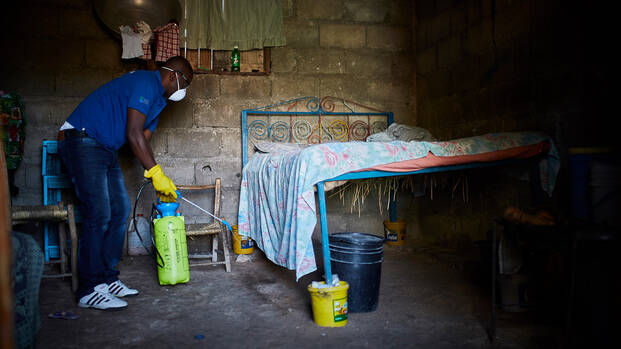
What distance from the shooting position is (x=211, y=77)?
4.02m

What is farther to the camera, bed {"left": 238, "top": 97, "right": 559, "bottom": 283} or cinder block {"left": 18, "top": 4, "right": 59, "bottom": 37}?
cinder block {"left": 18, "top": 4, "right": 59, "bottom": 37}

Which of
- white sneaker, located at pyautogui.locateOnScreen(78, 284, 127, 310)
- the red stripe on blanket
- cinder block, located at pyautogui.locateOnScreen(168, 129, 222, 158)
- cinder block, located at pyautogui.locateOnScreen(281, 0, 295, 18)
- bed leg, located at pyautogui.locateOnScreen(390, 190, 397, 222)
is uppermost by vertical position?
cinder block, located at pyautogui.locateOnScreen(281, 0, 295, 18)

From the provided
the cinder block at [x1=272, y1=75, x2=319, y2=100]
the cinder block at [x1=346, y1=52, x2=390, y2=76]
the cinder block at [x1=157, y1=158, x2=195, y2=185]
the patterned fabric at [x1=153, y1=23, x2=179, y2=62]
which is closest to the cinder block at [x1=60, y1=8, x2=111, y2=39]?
the patterned fabric at [x1=153, y1=23, x2=179, y2=62]

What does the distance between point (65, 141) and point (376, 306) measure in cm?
220

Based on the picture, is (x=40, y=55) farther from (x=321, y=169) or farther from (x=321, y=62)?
(x=321, y=169)

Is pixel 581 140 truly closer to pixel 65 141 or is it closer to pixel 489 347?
pixel 489 347

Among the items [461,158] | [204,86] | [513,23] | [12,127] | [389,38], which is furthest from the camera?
[389,38]

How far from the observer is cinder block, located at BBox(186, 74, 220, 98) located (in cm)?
398

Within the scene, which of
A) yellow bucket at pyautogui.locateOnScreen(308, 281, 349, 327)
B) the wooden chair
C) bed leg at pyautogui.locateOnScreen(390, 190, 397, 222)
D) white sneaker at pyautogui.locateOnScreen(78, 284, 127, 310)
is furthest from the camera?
bed leg at pyautogui.locateOnScreen(390, 190, 397, 222)

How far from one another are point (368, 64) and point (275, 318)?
310cm

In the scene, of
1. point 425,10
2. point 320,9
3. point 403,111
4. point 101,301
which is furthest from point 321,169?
point 425,10

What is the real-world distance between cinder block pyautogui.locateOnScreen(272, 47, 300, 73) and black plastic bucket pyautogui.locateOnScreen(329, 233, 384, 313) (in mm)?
2443

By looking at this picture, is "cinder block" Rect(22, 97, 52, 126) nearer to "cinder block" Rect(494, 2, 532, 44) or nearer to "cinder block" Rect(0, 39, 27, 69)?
"cinder block" Rect(0, 39, 27, 69)

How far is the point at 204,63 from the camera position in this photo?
4039 mm
